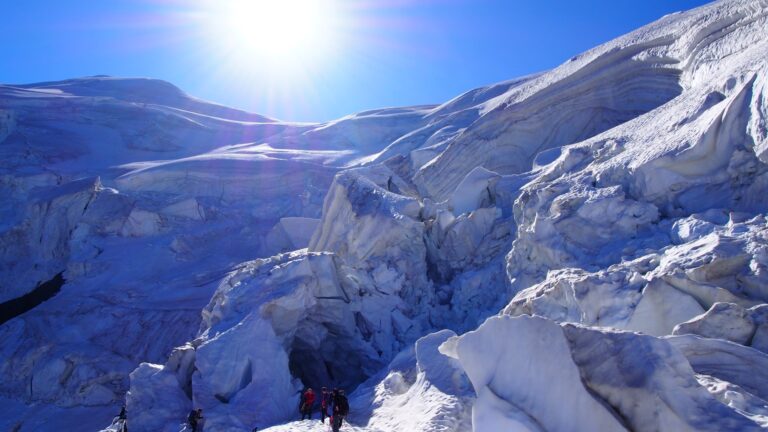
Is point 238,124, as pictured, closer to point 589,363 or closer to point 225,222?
point 225,222

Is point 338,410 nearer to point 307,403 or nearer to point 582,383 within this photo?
point 307,403

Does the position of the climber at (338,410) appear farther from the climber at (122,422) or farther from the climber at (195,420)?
the climber at (122,422)

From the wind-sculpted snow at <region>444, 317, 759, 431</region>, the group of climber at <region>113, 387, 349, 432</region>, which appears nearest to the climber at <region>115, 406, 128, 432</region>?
the group of climber at <region>113, 387, 349, 432</region>

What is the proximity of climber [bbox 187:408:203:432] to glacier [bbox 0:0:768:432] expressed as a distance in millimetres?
→ 178

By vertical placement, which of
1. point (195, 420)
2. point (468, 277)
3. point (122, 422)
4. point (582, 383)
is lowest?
point (122, 422)

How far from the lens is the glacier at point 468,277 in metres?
5.04

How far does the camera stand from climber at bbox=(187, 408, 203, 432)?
7.84 meters

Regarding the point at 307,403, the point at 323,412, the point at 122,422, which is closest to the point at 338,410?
the point at 323,412

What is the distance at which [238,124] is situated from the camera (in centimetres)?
4619

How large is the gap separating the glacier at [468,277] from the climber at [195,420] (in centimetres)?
18

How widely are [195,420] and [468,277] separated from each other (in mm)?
6248

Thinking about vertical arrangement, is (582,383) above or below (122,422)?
above

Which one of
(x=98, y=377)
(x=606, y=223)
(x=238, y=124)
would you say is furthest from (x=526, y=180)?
(x=238, y=124)

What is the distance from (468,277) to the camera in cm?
1218
